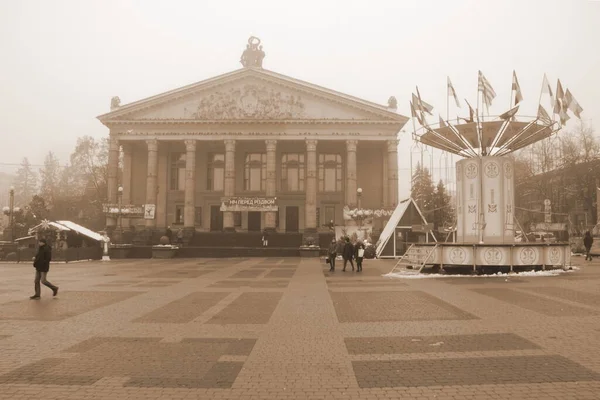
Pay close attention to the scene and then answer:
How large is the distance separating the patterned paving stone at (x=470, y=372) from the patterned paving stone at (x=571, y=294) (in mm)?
6531

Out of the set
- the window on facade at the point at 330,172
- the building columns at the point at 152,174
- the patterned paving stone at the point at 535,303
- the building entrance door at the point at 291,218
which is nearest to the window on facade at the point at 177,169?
the building columns at the point at 152,174

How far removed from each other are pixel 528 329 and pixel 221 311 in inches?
256

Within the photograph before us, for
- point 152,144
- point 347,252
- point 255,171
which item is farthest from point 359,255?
point 255,171

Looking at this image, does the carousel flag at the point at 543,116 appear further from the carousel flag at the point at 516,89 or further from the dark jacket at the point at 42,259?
the dark jacket at the point at 42,259

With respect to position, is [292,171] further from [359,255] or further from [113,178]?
[359,255]

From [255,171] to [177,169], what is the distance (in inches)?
369

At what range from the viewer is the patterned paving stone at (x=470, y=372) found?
606cm

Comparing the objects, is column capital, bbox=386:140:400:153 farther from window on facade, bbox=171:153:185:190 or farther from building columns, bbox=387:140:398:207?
window on facade, bbox=171:153:185:190

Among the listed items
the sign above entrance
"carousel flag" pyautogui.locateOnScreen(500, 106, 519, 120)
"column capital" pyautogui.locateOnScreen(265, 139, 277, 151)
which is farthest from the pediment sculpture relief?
"carousel flag" pyautogui.locateOnScreen(500, 106, 519, 120)

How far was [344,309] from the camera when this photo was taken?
1202 centimetres

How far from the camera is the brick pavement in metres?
5.88

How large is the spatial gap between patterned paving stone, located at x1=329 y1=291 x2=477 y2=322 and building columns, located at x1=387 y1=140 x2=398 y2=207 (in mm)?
40021

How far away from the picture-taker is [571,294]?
1409 cm

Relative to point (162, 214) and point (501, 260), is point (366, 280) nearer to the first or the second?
point (501, 260)
